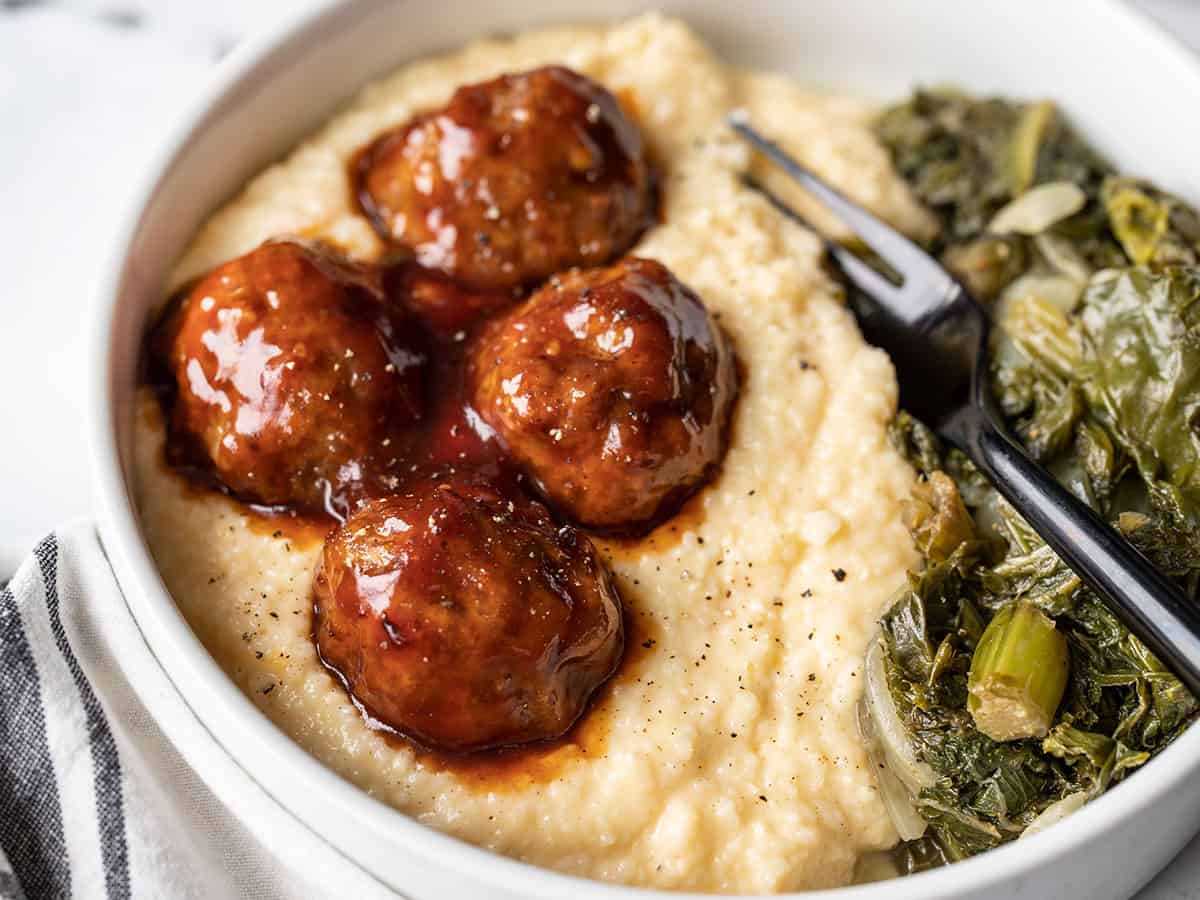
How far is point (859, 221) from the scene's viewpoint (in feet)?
20.6

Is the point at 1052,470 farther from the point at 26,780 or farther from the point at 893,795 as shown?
the point at 26,780

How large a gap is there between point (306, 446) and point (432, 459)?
49cm

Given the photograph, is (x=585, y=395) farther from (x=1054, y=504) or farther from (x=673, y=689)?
(x=1054, y=504)

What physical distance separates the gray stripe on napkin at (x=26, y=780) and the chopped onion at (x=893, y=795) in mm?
2871

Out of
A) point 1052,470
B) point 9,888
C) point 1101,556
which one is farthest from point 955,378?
point 9,888

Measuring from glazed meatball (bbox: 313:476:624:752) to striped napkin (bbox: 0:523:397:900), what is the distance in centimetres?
56

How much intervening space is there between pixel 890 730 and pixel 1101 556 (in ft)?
3.18

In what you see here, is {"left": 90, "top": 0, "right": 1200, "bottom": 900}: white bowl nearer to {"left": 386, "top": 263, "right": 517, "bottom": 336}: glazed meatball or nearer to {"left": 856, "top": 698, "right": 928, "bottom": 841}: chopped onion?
{"left": 856, "top": 698, "right": 928, "bottom": 841}: chopped onion

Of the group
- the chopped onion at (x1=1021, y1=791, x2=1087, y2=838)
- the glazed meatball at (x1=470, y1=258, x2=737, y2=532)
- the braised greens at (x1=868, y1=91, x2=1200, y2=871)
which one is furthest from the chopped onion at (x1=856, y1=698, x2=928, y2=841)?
the glazed meatball at (x1=470, y1=258, x2=737, y2=532)

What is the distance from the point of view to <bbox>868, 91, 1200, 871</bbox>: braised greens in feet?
15.6

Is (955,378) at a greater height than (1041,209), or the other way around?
(1041,209)

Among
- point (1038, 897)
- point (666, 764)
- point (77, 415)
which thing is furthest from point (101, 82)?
point (1038, 897)

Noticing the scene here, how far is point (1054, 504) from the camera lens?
→ 490 cm

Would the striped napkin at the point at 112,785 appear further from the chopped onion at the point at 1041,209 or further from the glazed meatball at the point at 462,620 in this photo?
the chopped onion at the point at 1041,209
